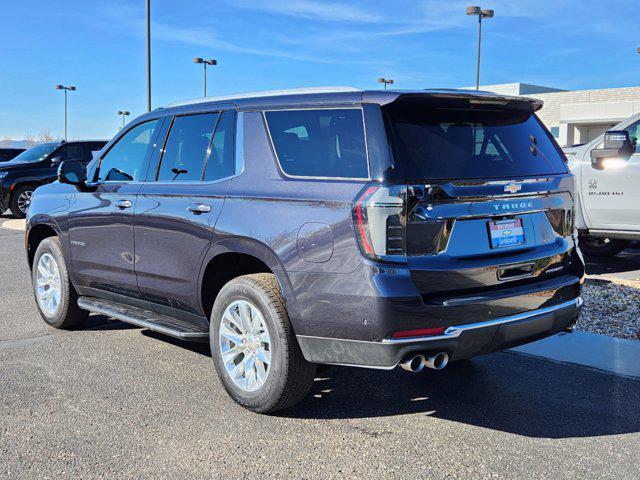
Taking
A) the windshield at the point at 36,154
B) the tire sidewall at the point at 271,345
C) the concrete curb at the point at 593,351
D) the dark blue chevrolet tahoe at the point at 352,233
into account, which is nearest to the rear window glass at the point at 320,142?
the dark blue chevrolet tahoe at the point at 352,233

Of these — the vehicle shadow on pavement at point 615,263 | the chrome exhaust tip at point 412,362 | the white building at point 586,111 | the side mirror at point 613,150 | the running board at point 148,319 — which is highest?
the white building at point 586,111

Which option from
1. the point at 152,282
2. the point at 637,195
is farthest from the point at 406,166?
the point at 637,195

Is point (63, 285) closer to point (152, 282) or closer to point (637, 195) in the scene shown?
point (152, 282)

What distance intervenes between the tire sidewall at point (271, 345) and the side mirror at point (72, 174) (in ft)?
7.06

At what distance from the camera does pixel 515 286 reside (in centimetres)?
392

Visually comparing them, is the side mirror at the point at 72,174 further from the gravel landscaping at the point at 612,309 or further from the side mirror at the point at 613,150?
the side mirror at the point at 613,150

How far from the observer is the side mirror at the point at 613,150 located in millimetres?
8109

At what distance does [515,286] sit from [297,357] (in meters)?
1.29

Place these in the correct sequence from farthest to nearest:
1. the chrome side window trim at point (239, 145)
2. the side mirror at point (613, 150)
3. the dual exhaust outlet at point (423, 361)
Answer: the side mirror at point (613, 150) → the chrome side window trim at point (239, 145) → the dual exhaust outlet at point (423, 361)

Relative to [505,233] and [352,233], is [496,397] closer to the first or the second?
[505,233]

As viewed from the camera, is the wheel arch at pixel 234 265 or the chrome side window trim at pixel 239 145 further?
the chrome side window trim at pixel 239 145

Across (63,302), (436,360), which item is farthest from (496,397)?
(63,302)

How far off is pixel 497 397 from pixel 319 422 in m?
1.23

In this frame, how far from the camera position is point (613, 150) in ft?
28.4
